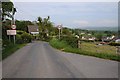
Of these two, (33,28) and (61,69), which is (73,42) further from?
(33,28)

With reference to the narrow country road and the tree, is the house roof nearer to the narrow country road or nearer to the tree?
the tree

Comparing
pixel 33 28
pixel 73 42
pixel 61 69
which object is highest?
pixel 33 28

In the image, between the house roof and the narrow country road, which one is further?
the house roof

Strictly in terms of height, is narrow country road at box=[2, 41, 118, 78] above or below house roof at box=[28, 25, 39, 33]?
below

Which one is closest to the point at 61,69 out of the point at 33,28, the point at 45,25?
the point at 45,25

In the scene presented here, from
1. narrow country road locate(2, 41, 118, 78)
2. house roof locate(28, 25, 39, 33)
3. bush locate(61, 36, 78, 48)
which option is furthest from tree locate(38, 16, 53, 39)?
narrow country road locate(2, 41, 118, 78)

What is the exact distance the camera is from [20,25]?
324 ft

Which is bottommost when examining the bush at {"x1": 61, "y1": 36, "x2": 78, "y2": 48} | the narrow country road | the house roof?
the narrow country road

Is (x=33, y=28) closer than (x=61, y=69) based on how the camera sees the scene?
No

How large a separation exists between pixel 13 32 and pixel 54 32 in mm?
50981

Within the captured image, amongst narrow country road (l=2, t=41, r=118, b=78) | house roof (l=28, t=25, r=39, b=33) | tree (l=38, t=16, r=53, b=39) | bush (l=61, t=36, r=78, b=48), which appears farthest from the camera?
house roof (l=28, t=25, r=39, b=33)

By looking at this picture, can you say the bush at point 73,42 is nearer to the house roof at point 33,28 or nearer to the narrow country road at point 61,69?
the narrow country road at point 61,69

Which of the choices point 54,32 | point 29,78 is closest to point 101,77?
point 29,78

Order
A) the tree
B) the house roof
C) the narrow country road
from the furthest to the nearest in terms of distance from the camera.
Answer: the house roof, the tree, the narrow country road
